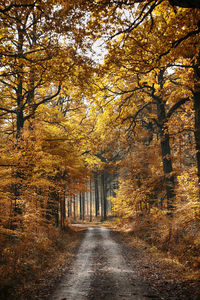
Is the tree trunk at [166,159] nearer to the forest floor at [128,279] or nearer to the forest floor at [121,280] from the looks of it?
the forest floor at [128,279]

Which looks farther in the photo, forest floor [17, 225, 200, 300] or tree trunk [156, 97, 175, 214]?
tree trunk [156, 97, 175, 214]

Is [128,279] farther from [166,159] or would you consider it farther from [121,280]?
[166,159]

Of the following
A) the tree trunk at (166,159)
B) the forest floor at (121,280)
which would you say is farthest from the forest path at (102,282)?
the tree trunk at (166,159)

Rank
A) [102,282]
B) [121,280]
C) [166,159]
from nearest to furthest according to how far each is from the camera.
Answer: [102,282]
[121,280]
[166,159]

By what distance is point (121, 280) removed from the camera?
690cm

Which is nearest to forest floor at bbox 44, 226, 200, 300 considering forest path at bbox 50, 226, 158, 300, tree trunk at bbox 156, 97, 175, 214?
forest path at bbox 50, 226, 158, 300

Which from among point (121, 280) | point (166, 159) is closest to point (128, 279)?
point (121, 280)

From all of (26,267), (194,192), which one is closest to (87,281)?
(26,267)

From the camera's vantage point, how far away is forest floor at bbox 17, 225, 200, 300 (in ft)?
18.7

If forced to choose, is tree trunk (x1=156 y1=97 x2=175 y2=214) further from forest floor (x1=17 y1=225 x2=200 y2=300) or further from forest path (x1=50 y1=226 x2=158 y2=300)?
forest path (x1=50 y1=226 x2=158 y2=300)

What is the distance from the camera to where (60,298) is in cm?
559

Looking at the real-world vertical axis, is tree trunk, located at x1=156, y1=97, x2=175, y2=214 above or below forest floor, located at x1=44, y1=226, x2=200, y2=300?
above

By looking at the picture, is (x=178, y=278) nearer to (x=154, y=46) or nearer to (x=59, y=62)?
(x=154, y=46)

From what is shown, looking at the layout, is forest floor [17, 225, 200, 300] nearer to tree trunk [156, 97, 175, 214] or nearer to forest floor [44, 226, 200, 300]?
forest floor [44, 226, 200, 300]
